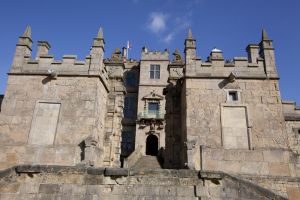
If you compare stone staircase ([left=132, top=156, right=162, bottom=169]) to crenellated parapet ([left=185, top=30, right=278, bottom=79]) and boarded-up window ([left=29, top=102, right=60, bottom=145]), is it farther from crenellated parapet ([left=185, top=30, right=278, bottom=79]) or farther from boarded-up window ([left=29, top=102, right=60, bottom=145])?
crenellated parapet ([left=185, top=30, right=278, bottom=79])

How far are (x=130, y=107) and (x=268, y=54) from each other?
75.2 ft

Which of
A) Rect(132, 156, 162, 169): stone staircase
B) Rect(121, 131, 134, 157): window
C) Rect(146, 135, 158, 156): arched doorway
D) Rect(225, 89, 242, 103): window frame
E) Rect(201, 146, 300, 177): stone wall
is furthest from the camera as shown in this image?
Rect(121, 131, 134, 157): window

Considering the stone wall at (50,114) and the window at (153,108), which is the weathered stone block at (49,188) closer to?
the stone wall at (50,114)

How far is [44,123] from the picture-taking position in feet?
44.4

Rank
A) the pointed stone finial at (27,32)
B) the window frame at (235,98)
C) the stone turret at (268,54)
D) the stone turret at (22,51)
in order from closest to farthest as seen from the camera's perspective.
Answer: the window frame at (235,98) < the stone turret at (268,54) < the stone turret at (22,51) < the pointed stone finial at (27,32)

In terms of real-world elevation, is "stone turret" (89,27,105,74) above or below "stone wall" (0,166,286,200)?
above

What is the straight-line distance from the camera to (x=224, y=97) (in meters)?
14.0

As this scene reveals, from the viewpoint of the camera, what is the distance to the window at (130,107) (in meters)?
35.3

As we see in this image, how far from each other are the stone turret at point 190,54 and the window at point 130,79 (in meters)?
22.6

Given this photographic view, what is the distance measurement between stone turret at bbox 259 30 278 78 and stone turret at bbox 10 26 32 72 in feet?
39.6

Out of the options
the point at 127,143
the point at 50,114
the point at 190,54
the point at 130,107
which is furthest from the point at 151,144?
the point at 50,114

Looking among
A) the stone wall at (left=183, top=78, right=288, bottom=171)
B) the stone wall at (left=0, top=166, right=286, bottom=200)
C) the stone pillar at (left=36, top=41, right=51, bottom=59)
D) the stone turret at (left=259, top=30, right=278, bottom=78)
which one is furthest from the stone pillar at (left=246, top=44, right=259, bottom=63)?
the stone pillar at (left=36, top=41, right=51, bottom=59)

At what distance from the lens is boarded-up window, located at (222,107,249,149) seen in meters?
13.1

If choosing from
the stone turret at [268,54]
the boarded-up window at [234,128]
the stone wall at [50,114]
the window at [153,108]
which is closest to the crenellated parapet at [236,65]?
the stone turret at [268,54]
